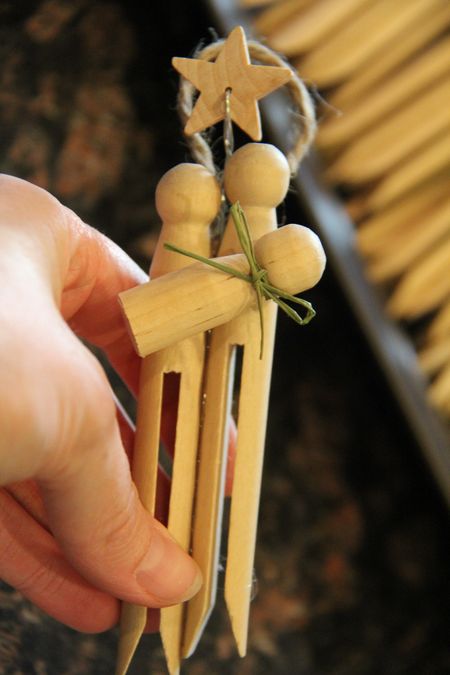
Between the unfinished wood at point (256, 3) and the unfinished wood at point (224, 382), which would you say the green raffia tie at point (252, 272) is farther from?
the unfinished wood at point (256, 3)

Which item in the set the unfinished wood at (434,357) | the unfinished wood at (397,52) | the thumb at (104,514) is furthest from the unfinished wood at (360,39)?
the thumb at (104,514)

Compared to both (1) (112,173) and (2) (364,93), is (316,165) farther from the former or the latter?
(1) (112,173)

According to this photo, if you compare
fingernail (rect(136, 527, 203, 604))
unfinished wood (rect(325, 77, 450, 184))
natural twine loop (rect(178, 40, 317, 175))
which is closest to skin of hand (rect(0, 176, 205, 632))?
fingernail (rect(136, 527, 203, 604))

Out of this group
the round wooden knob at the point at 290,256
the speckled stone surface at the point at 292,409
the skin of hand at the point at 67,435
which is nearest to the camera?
the skin of hand at the point at 67,435

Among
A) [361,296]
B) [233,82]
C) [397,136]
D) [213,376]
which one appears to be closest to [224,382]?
[213,376]

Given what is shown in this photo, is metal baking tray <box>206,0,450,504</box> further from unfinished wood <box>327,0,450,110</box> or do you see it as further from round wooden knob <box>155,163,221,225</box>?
round wooden knob <box>155,163,221,225</box>

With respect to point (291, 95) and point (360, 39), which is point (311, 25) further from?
point (291, 95)
